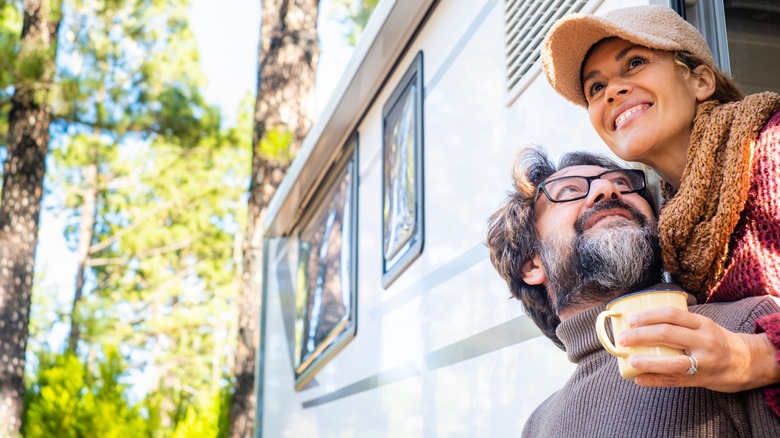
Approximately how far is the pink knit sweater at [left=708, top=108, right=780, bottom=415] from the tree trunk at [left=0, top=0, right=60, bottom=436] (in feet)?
28.6

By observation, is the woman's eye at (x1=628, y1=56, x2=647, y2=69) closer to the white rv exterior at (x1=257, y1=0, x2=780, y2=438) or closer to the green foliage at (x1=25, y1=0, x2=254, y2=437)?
the white rv exterior at (x1=257, y1=0, x2=780, y2=438)

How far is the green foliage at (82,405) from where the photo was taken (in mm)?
8977

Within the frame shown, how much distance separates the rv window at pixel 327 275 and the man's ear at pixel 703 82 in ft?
8.44

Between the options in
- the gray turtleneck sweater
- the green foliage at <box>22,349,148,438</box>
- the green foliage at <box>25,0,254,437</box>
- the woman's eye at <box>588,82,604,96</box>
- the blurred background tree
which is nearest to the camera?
the gray turtleneck sweater

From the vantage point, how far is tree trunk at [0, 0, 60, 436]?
29.6ft

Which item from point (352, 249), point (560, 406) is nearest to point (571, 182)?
point (560, 406)

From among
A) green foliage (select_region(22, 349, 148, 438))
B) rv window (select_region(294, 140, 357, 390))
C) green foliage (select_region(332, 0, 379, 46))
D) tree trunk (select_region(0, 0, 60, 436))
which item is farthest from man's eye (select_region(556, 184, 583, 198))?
green foliage (select_region(332, 0, 379, 46))

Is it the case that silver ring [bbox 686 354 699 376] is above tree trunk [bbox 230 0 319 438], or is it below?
below

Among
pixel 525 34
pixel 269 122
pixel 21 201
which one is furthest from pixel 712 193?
pixel 21 201

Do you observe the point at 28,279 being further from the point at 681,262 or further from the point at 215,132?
the point at 681,262

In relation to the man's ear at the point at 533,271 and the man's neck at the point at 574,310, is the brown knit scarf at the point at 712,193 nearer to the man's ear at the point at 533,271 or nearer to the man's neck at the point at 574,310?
the man's neck at the point at 574,310

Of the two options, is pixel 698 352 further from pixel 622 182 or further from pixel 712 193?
pixel 622 182

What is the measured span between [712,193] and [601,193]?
0.78 feet

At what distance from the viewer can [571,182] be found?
168 cm
